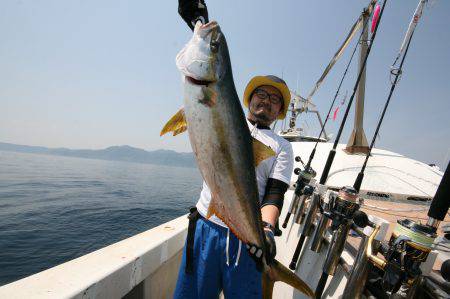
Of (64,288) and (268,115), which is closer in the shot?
(64,288)

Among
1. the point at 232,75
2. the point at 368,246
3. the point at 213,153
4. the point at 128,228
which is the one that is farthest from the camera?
the point at 128,228

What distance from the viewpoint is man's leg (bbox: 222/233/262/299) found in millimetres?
2295

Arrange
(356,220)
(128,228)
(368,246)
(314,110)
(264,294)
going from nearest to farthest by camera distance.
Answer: (368,246) < (264,294) < (356,220) < (128,228) < (314,110)

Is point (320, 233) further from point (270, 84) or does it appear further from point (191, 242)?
point (270, 84)

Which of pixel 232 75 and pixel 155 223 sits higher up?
pixel 232 75

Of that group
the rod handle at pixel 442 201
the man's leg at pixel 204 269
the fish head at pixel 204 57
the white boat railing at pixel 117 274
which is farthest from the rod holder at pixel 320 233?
the fish head at pixel 204 57

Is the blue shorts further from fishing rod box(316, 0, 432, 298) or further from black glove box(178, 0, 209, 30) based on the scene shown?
black glove box(178, 0, 209, 30)

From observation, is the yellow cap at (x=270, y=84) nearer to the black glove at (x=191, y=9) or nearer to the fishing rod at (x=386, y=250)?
the black glove at (x=191, y=9)

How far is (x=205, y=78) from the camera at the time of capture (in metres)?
1.70

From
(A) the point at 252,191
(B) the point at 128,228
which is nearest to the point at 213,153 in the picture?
(A) the point at 252,191

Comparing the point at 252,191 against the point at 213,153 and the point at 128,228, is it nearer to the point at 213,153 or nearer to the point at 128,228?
the point at 213,153

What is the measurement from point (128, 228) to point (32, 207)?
679 cm

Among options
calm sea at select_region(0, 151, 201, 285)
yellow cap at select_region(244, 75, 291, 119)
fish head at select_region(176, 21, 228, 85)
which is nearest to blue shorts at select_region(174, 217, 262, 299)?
fish head at select_region(176, 21, 228, 85)

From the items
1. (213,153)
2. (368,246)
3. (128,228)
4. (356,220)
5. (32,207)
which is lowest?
(32,207)
